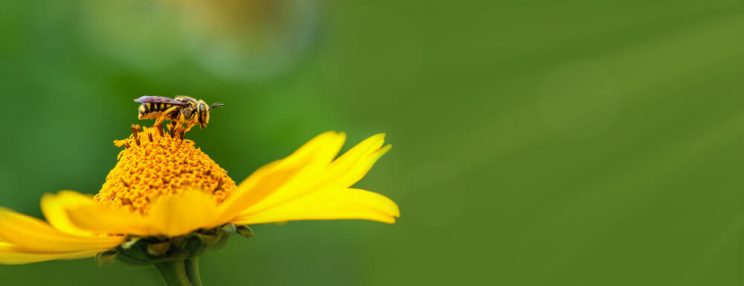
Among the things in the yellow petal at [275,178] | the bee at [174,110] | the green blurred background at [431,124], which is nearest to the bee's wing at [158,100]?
the bee at [174,110]

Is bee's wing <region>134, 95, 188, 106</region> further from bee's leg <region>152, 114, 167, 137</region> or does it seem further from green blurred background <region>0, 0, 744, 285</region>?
green blurred background <region>0, 0, 744, 285</region>

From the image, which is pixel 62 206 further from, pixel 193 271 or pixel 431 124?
pixel 431 124

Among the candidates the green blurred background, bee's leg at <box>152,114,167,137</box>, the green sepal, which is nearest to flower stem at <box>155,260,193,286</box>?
the green sepal

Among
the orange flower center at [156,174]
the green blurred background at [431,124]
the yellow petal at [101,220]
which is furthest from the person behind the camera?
the green blurred background at [431,124]

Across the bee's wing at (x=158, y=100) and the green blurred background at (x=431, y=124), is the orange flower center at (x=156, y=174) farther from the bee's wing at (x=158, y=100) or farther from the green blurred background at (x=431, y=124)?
the green blurred background at (x=431, y=124)

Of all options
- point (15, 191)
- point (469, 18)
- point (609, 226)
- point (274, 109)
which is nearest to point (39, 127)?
point (15, 191)

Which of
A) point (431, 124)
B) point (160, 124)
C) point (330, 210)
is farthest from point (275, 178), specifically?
point (431, 124)
